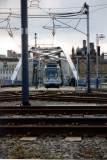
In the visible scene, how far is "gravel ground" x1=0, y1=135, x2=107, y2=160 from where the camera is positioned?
4.69m

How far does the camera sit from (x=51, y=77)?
121 ft

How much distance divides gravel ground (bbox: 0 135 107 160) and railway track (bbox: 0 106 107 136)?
257mm

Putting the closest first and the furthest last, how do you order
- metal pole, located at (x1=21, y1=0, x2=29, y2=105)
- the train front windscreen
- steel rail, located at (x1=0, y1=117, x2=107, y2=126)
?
steel rail, located at (x1=0, y1=117, x2=107, y2=126)
metal pole, located at (x1=21, y1=0, x2=29, y2=105)
the train front windscreen

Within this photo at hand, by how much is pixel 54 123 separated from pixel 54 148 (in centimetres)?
228

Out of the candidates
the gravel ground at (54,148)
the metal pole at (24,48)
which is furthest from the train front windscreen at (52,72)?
the gravel ground at (54,148)

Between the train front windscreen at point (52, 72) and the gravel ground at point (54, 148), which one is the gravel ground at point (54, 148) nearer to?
the gravel ground at point (54, 148)

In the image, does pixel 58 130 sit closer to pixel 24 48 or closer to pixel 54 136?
pixel 54 136

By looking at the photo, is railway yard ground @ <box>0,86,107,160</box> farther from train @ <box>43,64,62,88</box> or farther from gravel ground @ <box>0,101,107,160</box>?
train @ <box>43,64,62,88</box>

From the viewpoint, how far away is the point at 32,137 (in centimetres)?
617

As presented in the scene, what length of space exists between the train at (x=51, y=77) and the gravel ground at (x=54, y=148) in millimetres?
30221

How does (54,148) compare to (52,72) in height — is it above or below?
below

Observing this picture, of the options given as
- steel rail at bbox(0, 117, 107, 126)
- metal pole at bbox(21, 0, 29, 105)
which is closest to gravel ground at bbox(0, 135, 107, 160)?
steel rail at bbox(0, 117, 107, 126)

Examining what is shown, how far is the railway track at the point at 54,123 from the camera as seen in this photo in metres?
6.44

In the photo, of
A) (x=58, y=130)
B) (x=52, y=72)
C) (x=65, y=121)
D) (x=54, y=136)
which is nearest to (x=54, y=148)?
(x=54, y=136)
